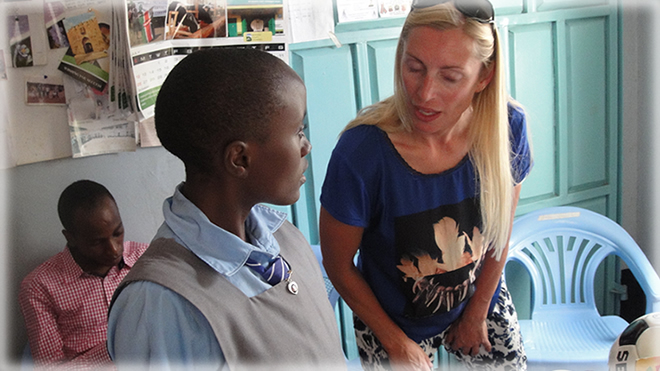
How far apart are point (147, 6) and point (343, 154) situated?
969 mm

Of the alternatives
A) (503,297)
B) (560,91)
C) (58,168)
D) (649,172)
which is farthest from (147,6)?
(649,172)

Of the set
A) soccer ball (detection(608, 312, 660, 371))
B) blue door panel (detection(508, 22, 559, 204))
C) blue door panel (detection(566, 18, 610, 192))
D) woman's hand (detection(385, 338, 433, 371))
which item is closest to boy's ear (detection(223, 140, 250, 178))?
woman's hand (detection(385, 338, 433, 371))

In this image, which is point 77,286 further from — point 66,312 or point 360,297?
point 360,297

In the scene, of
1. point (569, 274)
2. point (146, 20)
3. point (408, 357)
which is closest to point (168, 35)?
point (146, 20)

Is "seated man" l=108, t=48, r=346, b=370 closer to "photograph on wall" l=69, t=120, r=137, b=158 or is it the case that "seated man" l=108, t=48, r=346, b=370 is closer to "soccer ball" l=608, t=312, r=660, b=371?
"soccer ball" l=608, t=312, r=660, b=371

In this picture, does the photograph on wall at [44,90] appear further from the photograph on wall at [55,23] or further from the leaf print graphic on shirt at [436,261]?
the leaf print graphic on shirt at [436,261]

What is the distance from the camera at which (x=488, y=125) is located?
1256mm

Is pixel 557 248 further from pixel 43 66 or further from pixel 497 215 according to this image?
pixel 43 66

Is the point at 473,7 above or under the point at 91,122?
above

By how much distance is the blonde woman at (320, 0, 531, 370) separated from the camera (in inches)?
44.4

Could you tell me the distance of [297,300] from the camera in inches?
33.1

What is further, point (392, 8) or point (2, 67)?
point (392, 8)

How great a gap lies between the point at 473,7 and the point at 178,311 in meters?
0.85

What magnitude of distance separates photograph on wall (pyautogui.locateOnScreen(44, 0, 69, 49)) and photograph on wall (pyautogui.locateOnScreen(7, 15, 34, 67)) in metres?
0.06
